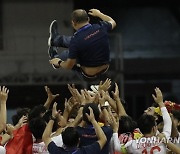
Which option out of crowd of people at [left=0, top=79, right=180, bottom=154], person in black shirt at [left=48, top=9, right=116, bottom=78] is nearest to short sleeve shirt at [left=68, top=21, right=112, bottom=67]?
person in black shirt at [left=48, top=9, right=116, bottom=78]

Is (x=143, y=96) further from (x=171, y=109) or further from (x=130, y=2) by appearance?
A: (x=171, y=109)

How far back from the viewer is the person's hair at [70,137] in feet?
22.7

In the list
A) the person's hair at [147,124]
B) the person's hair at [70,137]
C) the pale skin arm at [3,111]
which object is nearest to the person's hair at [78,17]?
the pale skin arm at [3,111]

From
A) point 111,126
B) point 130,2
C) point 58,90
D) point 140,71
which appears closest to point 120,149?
point 111,126

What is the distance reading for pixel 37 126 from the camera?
758 centimetres

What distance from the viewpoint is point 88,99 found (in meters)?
7.83

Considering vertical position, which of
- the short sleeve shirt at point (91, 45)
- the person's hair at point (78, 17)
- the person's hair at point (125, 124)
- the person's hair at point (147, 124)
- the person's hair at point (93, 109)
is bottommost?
the person's hair at point (125, 124)

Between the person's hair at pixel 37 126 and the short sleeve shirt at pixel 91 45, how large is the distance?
777 mm

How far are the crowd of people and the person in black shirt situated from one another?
10.8 inches

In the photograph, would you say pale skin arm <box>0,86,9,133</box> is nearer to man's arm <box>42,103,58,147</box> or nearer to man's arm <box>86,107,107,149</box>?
man's arm <box>42,103,58,147</box>

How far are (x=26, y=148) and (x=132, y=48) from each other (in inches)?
477

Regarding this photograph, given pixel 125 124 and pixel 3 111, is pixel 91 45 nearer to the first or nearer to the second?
pixel 125 124

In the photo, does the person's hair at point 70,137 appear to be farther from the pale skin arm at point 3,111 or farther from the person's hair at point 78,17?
the person's hair at point 78,17

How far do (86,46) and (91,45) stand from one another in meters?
0.06
